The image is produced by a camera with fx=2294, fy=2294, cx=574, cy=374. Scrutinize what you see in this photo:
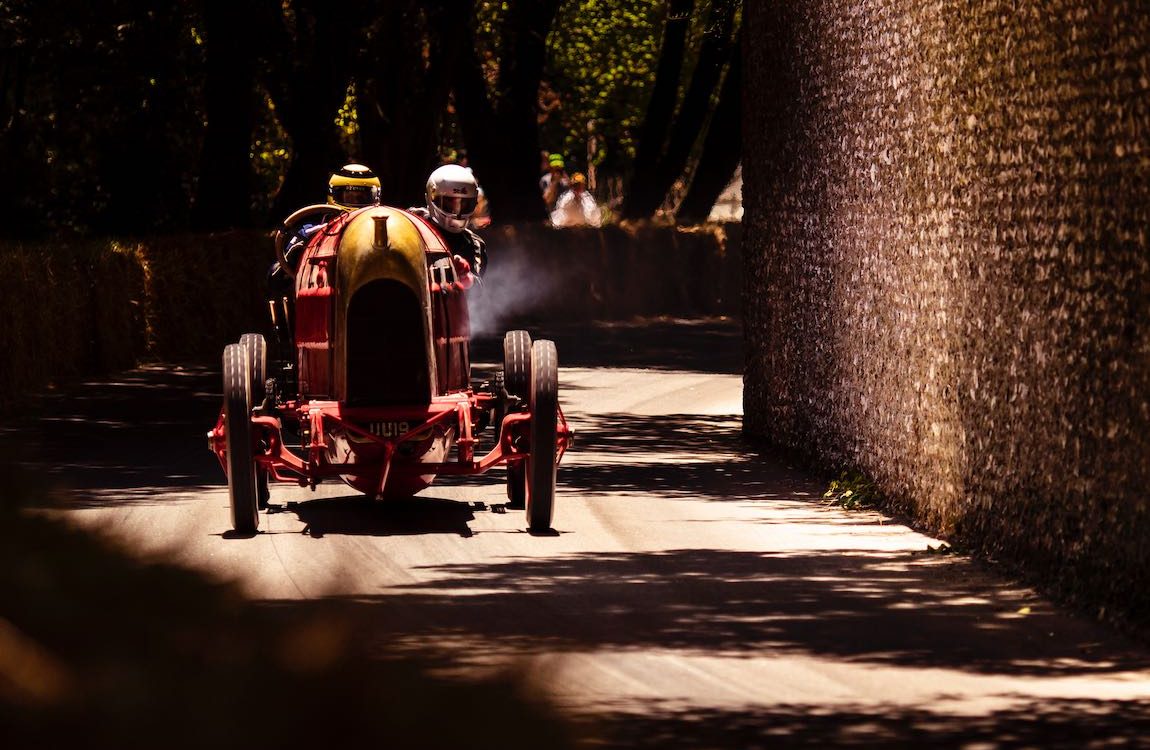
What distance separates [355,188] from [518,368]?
1779 mm

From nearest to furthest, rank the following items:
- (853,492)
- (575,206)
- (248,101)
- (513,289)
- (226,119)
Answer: (853,492), (226,119), (248,101), (513,289), (575,206)

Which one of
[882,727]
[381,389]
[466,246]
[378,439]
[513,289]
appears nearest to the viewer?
[882,727]

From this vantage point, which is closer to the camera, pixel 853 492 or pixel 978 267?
pixel 978 267

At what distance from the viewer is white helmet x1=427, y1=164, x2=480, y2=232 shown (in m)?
13.4

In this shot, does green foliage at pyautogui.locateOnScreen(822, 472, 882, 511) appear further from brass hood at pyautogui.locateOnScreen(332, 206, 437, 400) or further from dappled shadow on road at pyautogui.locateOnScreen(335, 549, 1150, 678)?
brass hood at pyautogui.locateOnScreen(332, 206, 437, 400)

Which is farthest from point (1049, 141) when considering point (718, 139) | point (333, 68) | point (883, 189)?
point (718, 139)

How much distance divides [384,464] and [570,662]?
385 centimetres

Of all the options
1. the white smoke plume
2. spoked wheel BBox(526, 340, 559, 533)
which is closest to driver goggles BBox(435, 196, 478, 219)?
spoked wheel BBox(526, 340, 559, 533)

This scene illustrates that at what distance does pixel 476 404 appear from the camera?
12.8 metres

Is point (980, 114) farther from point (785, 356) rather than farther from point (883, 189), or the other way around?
point (785, 356)

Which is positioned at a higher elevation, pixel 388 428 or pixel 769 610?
pixel 388 428

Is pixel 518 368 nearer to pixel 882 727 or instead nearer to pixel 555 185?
pixel 882 727

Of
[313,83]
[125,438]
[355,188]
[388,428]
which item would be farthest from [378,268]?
[313,83]

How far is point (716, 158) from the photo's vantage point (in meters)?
40.9
